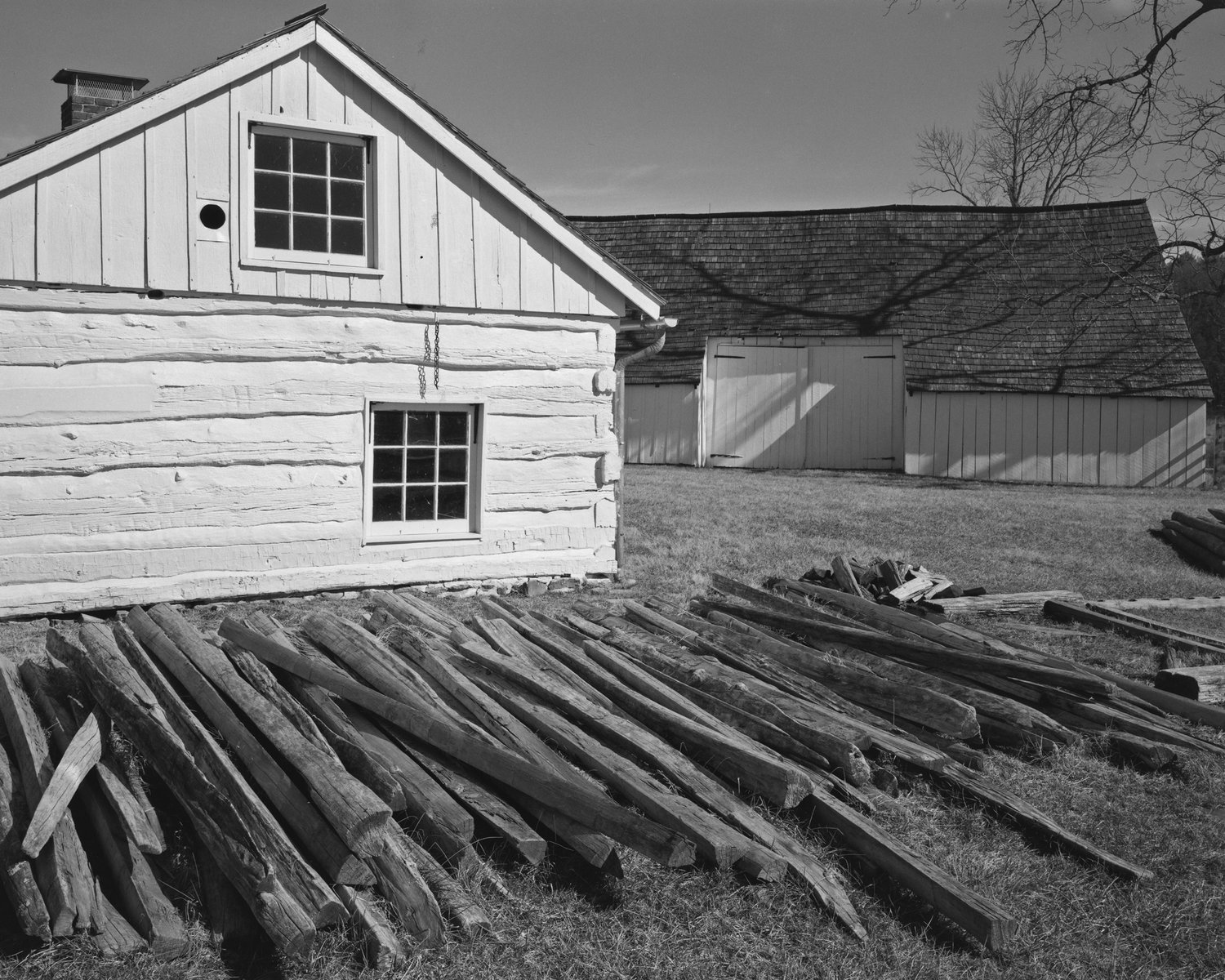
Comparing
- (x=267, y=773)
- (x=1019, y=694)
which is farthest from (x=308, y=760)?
(x=1019, y=694)

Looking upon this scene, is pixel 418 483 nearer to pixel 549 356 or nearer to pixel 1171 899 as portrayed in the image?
pixel 549 356

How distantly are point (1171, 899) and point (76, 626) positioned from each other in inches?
291

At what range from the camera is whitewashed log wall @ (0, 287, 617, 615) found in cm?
860

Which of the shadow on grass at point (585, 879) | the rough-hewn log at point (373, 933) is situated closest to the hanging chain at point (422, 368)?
the shadow on grass at point (585, 879)

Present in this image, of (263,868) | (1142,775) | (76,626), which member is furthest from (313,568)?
(1142,775)

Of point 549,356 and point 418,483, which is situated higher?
point 549,356

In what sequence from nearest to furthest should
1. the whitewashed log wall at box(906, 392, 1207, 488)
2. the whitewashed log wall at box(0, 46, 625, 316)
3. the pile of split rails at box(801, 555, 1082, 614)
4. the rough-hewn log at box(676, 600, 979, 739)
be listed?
the rough-hewn log at box(676, 600, 979, 739)
the whitewashed log wall at box(0, 46, 625, 316)
the pile of split rails at box(801, 555, 1082, 614)
the whitewashed log wall at box(906, 392, 1207, 488)

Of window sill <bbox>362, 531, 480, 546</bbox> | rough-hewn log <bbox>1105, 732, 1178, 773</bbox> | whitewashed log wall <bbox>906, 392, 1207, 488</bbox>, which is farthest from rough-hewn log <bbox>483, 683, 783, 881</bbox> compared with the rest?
whitewashed log wall <bbox>906, 392, 1207, 488</bbox>

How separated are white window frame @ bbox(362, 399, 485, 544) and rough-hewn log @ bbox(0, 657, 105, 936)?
514cm

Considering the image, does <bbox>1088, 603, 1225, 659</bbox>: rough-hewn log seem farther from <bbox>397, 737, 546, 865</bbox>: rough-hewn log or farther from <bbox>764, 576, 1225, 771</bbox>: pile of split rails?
<bbox>397, 737, 546, 865</bbox>: rough-hewn log

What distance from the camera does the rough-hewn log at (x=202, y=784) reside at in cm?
374

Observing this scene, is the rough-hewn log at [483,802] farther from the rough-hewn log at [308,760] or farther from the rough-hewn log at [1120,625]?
the rough-hewn log at [1120,625]

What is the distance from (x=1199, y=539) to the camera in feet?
45.1

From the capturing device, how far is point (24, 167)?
26.9 feet
